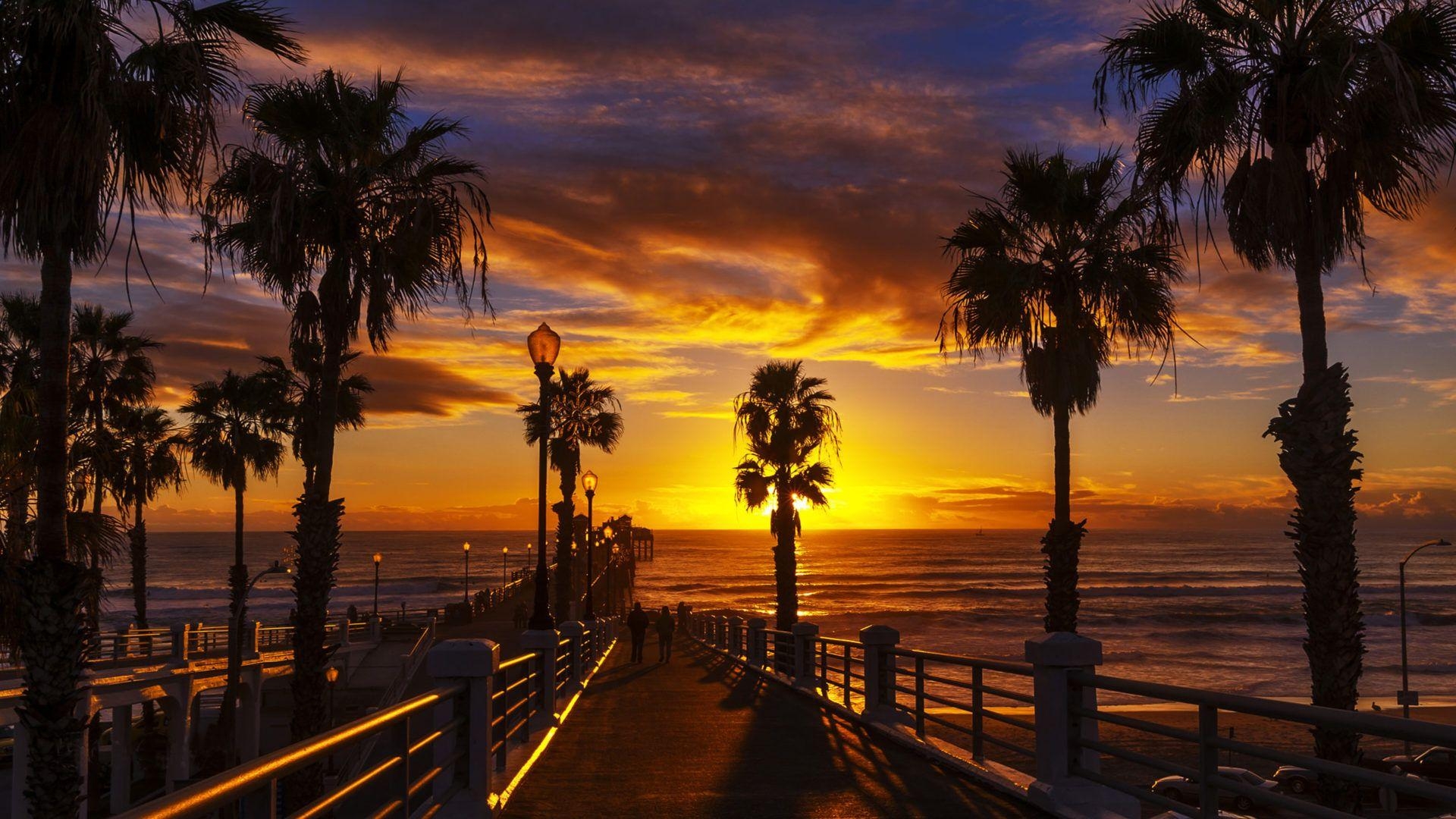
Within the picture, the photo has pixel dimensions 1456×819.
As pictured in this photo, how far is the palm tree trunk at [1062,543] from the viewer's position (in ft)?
74.7

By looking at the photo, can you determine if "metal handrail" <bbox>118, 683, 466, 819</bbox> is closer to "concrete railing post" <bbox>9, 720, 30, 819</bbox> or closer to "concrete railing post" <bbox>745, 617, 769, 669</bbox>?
"concrete railing post" <bbox>9, 720, 30, 819</bbox>

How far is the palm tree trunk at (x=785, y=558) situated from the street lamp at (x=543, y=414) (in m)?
12.5

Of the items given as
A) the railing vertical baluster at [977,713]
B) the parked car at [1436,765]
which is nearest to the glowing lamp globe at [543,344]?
the railing vertical baluster at [977,713]

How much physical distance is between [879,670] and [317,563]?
37.0 ft

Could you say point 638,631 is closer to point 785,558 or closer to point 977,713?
point 785,558

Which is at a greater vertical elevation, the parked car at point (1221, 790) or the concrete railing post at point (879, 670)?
the concrete railing post at point (879, 670)

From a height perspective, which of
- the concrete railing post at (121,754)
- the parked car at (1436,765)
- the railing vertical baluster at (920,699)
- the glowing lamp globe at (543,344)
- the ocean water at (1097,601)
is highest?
the glowing lamp globe at (543,344)

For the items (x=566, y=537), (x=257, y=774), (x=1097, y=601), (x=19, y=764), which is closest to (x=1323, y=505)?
(x=257, y=774)

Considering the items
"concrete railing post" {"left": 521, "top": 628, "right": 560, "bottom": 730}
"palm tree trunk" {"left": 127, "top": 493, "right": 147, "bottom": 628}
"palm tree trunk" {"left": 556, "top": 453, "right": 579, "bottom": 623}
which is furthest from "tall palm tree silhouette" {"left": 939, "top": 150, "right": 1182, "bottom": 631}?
"palm tree trunk" {"left": 127, "top": 493, "right": 147, "bottom": 628}

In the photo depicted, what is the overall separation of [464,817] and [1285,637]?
253 feet

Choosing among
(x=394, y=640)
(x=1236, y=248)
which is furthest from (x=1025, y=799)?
(x=394, y=640)

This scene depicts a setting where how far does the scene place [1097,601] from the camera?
337 feet

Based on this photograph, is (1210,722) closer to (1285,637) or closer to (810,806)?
(810,806)

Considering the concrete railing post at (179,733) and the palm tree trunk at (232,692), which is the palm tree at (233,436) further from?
the concrete railing post at (179,733)
